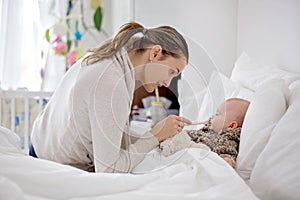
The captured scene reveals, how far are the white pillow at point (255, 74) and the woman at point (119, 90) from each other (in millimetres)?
492

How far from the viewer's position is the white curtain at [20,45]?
2893 mm

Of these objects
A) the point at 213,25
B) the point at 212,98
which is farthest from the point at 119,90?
the point at 213,25

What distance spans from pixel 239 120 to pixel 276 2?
608 millimetres

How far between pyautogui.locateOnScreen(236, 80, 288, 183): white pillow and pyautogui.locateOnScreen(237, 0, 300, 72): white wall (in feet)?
1.22

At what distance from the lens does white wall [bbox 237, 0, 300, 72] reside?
167cm

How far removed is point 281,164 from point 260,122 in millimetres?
240

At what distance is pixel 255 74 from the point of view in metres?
1.75

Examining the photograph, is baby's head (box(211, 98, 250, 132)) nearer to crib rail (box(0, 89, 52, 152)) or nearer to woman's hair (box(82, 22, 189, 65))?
woman's hair (box(82, 22, 189, 65))

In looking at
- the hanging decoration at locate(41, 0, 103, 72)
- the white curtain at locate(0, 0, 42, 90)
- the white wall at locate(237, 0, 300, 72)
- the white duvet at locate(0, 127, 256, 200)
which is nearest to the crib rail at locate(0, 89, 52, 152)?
the white curtain at locate(0, 0, 42, 90)

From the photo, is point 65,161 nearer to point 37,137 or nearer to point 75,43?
point 37,137

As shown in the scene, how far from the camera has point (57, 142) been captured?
139 cm

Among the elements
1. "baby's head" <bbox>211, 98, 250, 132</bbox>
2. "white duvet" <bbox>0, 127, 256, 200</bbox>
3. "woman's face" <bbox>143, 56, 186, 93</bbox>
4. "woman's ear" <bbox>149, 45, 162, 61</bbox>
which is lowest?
"white duvet" <bbox>0, 127, 256, 200</bbox>

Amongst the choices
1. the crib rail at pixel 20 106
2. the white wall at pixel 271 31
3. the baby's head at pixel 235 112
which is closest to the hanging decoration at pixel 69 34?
the crib rail at pixel 20 106

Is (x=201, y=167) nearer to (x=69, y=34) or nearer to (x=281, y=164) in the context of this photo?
(x=281, y=164)
